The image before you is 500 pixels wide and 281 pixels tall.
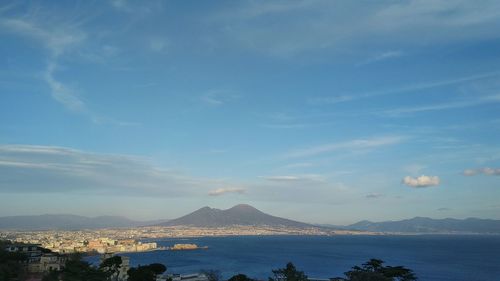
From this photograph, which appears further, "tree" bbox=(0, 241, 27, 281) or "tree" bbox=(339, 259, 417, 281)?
"tree" bbox=(0, 241, 27, 281)

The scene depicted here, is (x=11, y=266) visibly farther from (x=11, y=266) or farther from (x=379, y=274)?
(x=379, y=274)

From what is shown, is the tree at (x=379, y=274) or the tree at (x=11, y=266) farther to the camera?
the tree at (x=11, y=266)

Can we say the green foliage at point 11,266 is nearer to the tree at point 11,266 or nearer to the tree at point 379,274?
the tree at point 11,266

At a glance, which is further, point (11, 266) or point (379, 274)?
point (11, 266)

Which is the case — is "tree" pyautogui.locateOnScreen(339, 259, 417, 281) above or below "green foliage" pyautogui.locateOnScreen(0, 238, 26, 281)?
above

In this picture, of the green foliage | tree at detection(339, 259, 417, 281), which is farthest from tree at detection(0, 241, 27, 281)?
tree at detection(339, 259, 417, 281)

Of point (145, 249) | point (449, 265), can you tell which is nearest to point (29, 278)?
point (449, 265)

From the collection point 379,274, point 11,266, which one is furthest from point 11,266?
point 379,274

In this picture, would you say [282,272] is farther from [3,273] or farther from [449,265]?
[449,265]

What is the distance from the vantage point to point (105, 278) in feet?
90.3

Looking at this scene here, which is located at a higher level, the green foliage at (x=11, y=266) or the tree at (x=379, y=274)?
the tree at (x=379, y=274)

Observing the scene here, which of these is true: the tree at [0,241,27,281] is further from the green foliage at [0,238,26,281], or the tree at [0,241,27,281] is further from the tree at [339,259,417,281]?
the tree at [339,259,417,281]

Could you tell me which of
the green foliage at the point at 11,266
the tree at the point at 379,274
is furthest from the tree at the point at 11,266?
the tree at the point at 379,274

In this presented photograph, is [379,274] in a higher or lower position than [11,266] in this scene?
higher
